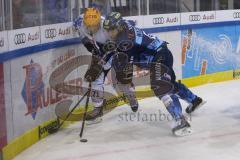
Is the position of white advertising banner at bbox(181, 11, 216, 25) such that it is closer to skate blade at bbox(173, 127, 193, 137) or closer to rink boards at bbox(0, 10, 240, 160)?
rink boards at bbox(0, 10, 240, 160)

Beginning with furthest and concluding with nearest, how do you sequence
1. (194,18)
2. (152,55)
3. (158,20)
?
(194,18)
(158,20)
(152,55)

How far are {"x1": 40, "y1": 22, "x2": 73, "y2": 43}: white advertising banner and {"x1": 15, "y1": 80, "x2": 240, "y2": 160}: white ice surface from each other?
101cm

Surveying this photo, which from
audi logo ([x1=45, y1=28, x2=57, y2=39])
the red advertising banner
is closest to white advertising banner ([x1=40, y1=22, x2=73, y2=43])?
audi logo ([x1=45, y1=28, x2=57, y2=39])

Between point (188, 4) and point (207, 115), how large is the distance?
2587 millimetres

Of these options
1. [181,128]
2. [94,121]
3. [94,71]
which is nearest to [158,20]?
[94,71]

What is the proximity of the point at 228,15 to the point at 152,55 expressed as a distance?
3747 mm

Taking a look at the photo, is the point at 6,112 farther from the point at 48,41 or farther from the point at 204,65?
the point at 204,65

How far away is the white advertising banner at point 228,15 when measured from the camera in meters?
9.06

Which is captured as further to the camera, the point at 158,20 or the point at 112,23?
the point at 158,20

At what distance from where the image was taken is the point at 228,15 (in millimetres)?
9195

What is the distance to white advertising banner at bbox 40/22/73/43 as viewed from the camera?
18.8 feet

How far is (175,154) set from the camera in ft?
16.7

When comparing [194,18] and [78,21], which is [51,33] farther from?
[194,18]

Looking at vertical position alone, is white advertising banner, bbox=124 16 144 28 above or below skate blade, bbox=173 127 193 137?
above
